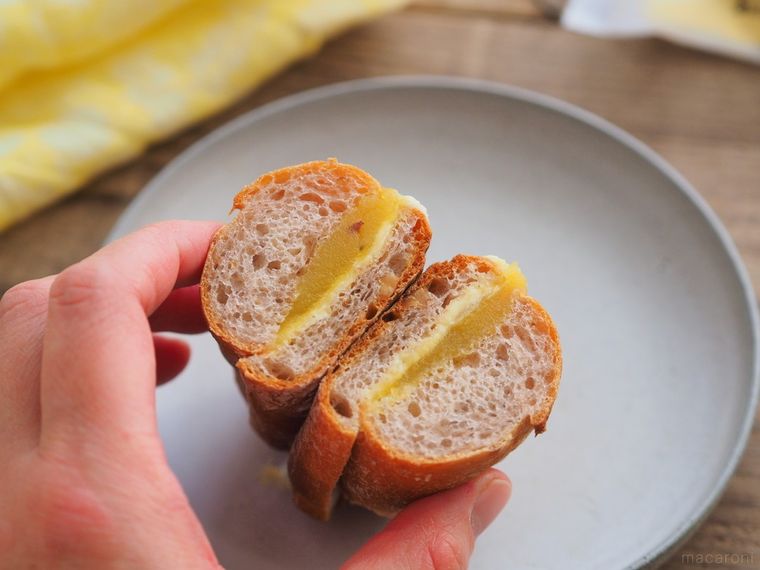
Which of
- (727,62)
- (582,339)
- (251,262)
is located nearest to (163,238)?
(251,262)

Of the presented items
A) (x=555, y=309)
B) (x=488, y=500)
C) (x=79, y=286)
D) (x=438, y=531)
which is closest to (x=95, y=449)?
(x=79, y=286)

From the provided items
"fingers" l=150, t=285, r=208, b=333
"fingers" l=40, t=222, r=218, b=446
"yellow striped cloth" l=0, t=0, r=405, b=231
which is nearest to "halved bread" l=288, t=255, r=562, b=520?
"fingers" l=40, t=222, r=218, b=446

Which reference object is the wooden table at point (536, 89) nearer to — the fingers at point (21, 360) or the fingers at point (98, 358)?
the fingers at point (21, 360)

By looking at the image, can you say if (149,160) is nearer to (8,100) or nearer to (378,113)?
(8,100)

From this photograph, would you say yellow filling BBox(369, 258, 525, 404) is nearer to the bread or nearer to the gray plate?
the bread

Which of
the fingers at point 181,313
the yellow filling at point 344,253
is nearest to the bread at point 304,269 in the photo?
the yellow filling at point 344,253

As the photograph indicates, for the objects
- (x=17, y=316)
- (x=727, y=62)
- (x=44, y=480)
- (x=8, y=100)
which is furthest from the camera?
(x=727, y=62)
